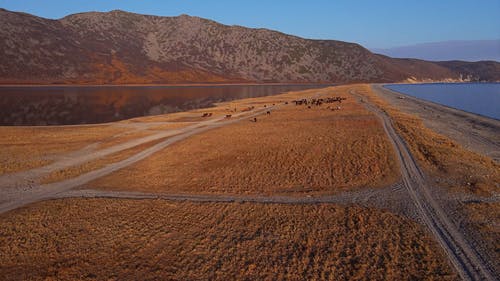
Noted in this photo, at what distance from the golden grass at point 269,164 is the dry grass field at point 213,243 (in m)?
3.32

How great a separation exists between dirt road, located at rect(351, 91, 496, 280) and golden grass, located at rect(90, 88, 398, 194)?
1.05m

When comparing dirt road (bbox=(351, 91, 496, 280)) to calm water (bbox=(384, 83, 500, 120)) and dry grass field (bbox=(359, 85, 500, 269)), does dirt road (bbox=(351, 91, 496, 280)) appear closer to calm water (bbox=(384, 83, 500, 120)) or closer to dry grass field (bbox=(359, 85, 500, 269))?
dry grass field (bbox=(359, 85, 500, 269))

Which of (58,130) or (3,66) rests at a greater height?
(3,66)

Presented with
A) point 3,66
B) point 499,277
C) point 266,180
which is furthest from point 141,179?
point 3,66

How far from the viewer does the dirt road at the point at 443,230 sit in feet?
32.0

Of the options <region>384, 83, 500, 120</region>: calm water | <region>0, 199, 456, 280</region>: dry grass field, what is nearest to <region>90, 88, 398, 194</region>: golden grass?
<region>0, 199, 456, 280</region>: dry grass field

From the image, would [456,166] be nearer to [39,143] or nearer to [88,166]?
[88,166]

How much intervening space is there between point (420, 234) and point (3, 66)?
7997 inches

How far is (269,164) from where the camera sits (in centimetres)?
2231

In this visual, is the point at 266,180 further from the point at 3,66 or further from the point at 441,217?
the point at 3,66

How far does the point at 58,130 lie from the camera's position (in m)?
39.1

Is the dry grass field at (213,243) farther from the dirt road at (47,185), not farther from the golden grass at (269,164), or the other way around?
the golden grass at (269,164)

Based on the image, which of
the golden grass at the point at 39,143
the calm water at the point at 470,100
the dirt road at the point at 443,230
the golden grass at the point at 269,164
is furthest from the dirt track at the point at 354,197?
the calm water at the point at 470,100

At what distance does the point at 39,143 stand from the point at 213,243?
86.3 ft
